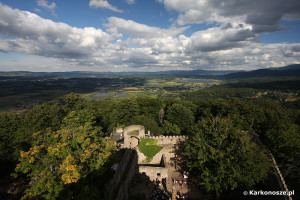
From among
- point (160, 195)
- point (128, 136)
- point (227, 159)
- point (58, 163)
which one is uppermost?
point (58, 163)

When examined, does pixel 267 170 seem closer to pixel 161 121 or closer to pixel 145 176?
pixel 145 176

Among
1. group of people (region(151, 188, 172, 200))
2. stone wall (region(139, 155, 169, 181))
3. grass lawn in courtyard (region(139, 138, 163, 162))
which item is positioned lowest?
group of people (region(151, 188, 172, 200))

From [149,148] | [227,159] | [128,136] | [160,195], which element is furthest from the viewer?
[149,148]

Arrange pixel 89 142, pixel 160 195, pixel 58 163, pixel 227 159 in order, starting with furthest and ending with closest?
pixel 160 195 < pixel 227 159 < pixel 89 142 < pixel 58 163

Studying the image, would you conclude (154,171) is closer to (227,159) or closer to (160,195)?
(160,195)

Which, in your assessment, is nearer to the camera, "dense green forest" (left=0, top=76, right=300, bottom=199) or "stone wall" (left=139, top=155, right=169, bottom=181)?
"dense green forest" (left=0, top=76, right=300, bottom=199)

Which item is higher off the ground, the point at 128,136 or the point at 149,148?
the point at 128,136

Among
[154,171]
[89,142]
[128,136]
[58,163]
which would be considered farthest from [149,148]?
[58,163]

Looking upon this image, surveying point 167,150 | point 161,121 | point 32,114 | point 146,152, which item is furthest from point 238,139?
point 32,114

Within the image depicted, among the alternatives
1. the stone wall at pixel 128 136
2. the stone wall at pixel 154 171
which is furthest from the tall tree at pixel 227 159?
the stone wall at pixel 128 136

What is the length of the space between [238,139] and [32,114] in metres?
36.6

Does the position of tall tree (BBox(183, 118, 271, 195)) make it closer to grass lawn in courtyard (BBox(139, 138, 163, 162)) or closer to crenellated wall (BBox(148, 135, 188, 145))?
crenellated wall (BBox(148, 135, 188, 145))

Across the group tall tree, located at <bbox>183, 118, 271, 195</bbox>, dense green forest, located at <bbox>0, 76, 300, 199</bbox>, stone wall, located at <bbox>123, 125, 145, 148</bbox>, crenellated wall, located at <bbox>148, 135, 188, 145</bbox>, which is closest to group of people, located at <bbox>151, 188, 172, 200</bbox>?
tall tree, located at <bbox>183, 118, 271, 195</bbox>

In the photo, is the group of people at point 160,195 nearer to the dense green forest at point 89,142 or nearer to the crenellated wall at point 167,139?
the dense green forest at point 89,142
